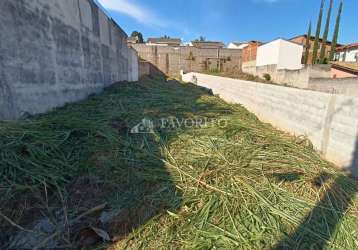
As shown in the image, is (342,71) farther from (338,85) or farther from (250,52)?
(250,52)

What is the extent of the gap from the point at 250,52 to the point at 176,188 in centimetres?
2292

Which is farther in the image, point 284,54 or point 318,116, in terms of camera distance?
point 284,54

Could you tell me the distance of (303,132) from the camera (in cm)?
369

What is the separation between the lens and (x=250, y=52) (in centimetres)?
2188

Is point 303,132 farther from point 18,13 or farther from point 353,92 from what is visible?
point 353,92

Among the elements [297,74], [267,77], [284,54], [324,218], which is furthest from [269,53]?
Answer: [324,218]

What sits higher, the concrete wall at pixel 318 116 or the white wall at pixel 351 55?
the white wall at pixel 351 55

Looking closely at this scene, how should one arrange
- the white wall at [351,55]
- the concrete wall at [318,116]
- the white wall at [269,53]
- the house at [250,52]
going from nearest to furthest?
the concrete wall at [318,116] → the white wall at [269,53] → the house at [250,52] → the white wall at [351,55]

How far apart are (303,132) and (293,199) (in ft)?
6.78

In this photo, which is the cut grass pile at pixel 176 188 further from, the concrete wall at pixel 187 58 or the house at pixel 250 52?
the house at pixel 250 52

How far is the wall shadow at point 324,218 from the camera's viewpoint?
5.35 ft

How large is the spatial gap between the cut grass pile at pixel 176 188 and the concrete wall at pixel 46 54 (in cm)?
93

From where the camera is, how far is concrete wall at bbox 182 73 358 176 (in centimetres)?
270

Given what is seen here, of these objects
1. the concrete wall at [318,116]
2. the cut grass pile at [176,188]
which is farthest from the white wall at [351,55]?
the cut grass pile at [176,188]
